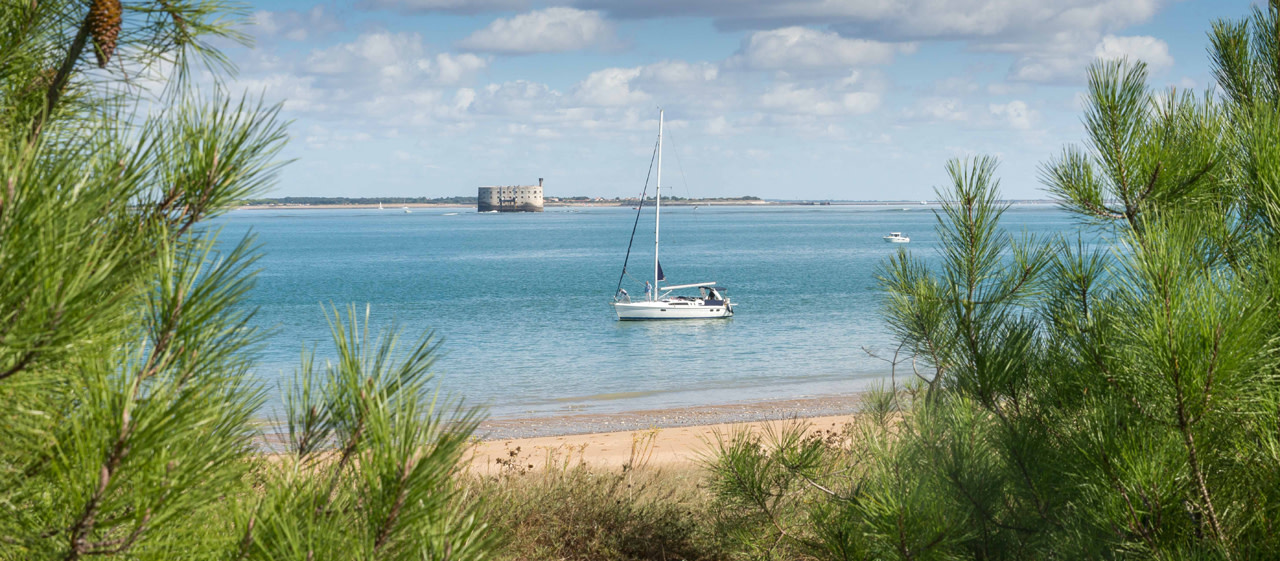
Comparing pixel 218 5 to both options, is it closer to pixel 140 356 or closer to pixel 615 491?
pixel 140 356

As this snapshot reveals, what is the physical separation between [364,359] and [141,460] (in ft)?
1.23

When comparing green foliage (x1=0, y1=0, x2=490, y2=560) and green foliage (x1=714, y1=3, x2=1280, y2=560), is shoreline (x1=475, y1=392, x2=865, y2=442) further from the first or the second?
green foliage (x1=0, y1=0, x2=490, y2=560)

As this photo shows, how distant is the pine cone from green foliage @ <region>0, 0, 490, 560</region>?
279 millimetres

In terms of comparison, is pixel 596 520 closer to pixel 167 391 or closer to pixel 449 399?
pixel 449 399

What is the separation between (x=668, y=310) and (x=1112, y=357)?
37.7m

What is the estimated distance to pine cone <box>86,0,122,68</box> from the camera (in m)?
2.23

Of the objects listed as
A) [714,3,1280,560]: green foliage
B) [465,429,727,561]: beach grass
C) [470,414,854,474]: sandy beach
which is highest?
[714,3,1280,560]: green foliage

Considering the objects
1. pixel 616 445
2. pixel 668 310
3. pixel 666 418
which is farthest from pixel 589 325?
pixel 616 445

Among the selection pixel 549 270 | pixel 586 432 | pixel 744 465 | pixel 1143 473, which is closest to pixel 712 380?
pixel 586 432

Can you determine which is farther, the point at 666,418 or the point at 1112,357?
the point at 666,418

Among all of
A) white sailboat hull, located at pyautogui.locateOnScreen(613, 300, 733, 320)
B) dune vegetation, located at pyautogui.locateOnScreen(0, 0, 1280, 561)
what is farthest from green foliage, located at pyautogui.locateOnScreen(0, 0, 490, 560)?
white sailboat hull, located at pyautogui.locateOnScreen(613, 300, 733, 320)

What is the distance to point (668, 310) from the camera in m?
40.4

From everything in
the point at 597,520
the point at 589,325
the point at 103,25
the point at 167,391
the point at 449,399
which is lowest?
the point at 589,325

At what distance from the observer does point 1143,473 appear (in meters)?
2.57
